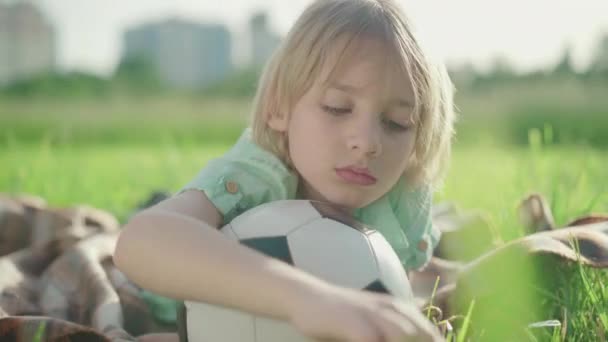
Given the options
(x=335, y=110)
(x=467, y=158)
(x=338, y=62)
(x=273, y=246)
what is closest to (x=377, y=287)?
(x=273, y=246)

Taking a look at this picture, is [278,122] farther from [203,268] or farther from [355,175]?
[203,268]

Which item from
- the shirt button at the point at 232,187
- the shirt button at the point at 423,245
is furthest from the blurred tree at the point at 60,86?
the shirt button at the point at 232,187

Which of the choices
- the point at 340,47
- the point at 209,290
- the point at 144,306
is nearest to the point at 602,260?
the point at 340,47

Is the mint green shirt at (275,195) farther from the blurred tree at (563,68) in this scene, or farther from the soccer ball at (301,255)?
the blurred tree at (563,68)

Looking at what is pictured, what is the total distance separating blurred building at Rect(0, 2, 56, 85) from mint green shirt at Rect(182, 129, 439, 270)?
158 feet

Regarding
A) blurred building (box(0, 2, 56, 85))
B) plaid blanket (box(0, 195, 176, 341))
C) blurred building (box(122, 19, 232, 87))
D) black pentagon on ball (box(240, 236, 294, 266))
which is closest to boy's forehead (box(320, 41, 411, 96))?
black pentagon on ball (box(240, 236, 294, 266))

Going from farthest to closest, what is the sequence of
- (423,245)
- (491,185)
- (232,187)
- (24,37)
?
(24,37)
(491,185)
(423,245)
(232,187)

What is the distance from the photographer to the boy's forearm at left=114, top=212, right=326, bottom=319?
137 centimetres

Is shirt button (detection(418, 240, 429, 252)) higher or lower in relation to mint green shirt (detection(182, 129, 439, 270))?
lower

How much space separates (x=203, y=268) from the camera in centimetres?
146

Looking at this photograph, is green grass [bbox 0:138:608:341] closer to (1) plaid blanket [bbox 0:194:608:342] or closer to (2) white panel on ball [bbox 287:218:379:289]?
(1) plaid blanket [bbox 0:194:608:342]

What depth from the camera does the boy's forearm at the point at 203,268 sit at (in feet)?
4.48

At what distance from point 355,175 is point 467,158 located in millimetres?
6045

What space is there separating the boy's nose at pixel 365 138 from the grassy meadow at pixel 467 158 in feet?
1.60
